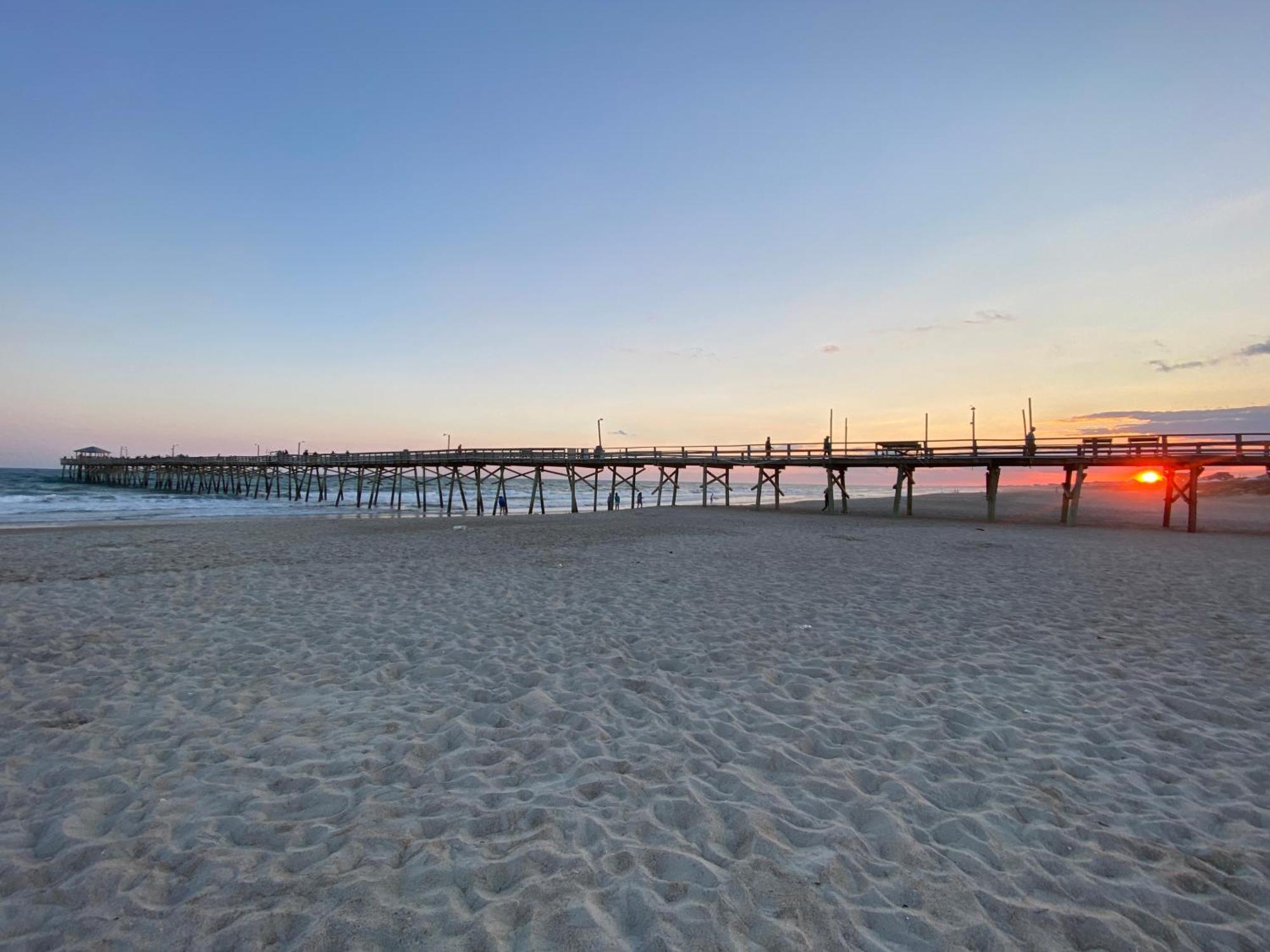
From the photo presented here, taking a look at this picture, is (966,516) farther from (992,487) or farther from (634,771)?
(634,771)

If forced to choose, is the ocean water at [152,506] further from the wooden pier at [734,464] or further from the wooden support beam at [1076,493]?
the wooden support beam at [1076,493]

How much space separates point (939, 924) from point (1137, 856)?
1444 mm

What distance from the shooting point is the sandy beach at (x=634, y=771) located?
2.80m

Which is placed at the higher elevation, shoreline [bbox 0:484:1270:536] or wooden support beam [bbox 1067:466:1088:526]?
wooden support beam [bbox 1067:466:1088:526]

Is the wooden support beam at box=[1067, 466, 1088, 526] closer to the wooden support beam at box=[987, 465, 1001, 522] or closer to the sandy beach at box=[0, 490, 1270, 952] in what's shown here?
the wooden support beam at box=[987, 465, 1001, 522]

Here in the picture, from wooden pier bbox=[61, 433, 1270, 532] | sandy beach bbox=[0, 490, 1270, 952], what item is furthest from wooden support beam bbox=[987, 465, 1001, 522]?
sandy beach bbox=[0, 490, 1270, 952]

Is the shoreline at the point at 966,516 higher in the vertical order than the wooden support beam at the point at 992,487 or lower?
lower

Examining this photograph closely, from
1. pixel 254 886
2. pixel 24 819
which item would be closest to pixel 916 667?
pixel 254 886

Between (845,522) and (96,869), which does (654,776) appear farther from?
(845,522)

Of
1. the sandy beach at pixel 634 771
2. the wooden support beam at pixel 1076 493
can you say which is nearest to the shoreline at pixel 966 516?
the wooden support beam at pixel 1076 493

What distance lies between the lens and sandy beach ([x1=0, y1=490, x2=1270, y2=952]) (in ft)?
9.20

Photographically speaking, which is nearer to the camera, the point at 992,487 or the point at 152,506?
the point at 992,487

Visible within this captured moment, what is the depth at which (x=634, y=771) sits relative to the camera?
4.14 metres

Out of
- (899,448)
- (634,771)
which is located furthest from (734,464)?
(634,771)
